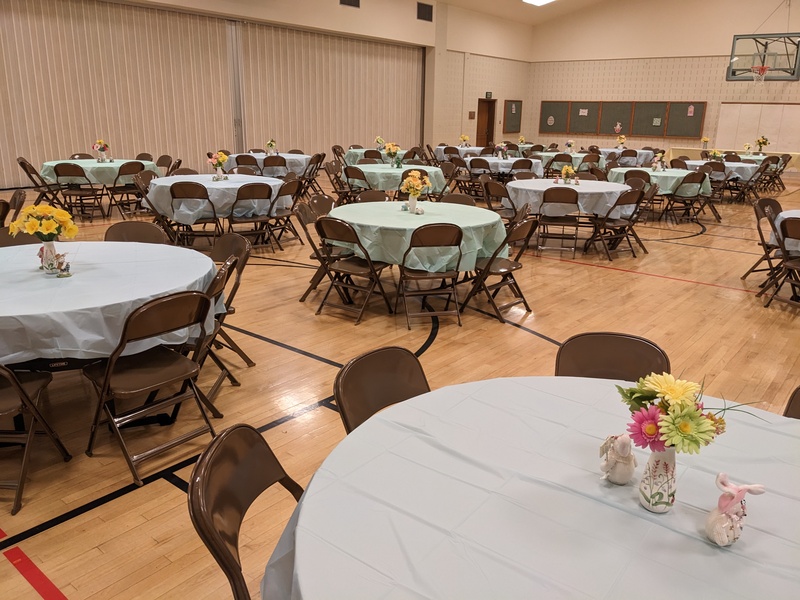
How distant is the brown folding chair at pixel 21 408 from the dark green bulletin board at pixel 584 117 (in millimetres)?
21010

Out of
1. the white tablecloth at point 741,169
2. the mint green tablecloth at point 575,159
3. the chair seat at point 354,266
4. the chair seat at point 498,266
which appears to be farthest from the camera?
the mint green tablecloth at point 575,159

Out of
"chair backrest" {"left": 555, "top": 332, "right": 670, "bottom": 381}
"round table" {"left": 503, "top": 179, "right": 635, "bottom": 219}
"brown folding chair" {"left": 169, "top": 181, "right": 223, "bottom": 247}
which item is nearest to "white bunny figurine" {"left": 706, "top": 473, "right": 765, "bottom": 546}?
"chair backrest" {"left": 555, "top": 332, "right": 670, "bottom": 381}

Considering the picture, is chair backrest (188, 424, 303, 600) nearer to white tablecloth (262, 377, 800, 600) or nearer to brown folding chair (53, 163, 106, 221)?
white tablecloth (262, 377, 800, 600)

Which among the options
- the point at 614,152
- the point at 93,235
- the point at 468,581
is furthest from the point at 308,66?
the point at 468,581

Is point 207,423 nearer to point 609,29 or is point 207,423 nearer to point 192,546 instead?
point 192,546

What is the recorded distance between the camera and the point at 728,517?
4.64 feet

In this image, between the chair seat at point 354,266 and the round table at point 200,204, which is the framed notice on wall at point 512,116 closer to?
the round table at point 200,204

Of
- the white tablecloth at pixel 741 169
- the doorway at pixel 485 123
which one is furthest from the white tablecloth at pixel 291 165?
the doorway at pixel 485 123

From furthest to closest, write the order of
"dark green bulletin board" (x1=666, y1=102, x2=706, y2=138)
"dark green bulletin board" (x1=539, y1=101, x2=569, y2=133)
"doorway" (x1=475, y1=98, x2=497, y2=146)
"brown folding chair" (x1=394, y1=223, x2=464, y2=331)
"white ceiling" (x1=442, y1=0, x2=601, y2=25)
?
"dark green bulletin board" (x1=539, y1=101, x2=569, y2=133) → "doorway" (x1=475, y1=98, x2=497, y2=146) → "dark green bulletin board" (x1=666, y1=102, x2=706, y2=138) → "white ceiling" (x1=442, y1=0, x2=601, y2=25) → "brown folding chair" (x1=394, y1=223, x2=464, y2=331)

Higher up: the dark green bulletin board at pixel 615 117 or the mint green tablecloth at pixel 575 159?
the dark green bulletin board at pixel 615 117

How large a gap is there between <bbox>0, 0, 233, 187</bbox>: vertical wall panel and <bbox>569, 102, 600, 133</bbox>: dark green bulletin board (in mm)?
12566

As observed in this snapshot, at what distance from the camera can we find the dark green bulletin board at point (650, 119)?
1988cm

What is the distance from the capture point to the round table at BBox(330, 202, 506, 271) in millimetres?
5105

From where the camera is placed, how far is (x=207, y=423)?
3328 mm
